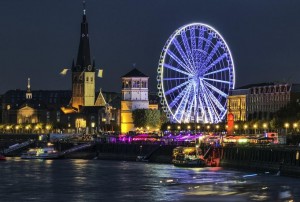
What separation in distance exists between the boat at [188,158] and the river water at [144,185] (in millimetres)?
2260

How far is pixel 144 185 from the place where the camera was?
84.8 metres

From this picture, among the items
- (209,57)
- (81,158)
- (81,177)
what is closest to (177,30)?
(209,57)

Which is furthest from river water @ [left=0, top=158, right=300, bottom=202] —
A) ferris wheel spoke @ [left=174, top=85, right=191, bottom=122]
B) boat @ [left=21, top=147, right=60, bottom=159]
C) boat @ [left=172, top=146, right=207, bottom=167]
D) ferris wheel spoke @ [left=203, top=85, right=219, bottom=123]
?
boat @ [left=21, top=147, right=60, bottom=159]

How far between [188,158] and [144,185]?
75.4ft

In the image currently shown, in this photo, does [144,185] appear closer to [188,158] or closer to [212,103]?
[188,158]

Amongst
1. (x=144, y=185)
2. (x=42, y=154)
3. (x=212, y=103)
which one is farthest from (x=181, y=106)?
(x=144, y=185)

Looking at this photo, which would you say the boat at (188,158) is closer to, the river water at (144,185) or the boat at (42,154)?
the river water at (144,185)

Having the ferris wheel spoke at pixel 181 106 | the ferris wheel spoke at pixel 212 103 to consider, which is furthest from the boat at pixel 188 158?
the ferris wheel spoke at pixel 212 103

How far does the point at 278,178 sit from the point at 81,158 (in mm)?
61090

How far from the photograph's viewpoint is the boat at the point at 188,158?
10631 cm

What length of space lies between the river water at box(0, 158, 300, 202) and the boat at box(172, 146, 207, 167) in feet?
7.41

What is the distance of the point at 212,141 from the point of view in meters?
123

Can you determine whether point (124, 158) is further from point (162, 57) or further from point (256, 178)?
point (256, 178)

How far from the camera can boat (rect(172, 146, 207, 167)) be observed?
10631cm
